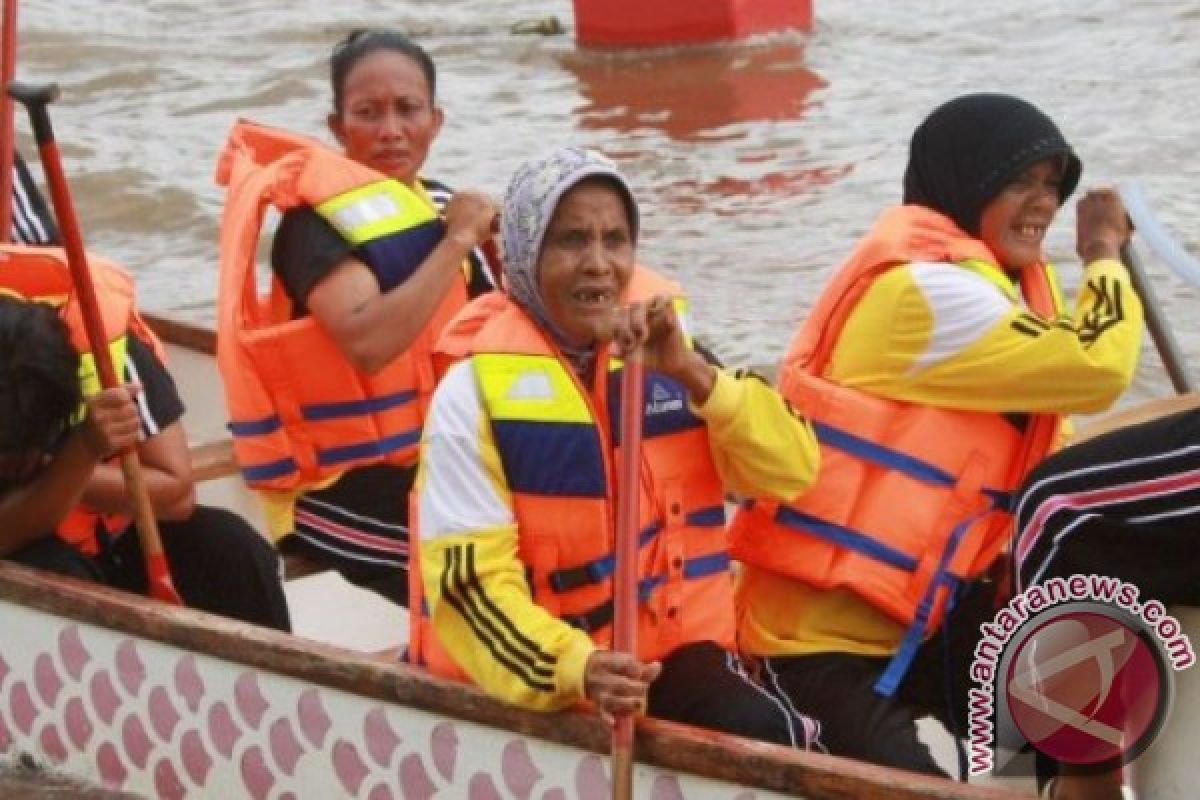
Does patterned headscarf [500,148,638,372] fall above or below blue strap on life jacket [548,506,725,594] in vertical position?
above

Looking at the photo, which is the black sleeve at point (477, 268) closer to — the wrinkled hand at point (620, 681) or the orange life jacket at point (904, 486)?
the orange life jacket at point (904, 486)

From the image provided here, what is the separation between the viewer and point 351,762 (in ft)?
12.1

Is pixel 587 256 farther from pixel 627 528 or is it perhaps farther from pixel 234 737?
pixel 234 737

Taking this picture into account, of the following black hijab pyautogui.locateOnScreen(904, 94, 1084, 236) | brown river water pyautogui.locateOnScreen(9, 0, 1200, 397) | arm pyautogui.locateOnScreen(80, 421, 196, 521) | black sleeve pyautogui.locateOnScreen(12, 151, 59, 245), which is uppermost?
black hijab pyautogui.locateOnScreen(904, 94, 1084, 236)

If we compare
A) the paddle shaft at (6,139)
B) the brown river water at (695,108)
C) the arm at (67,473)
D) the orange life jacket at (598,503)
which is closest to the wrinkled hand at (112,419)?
the arm at (67,473)

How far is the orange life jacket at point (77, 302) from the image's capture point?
13.4 ft

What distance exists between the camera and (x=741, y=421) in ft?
11.1

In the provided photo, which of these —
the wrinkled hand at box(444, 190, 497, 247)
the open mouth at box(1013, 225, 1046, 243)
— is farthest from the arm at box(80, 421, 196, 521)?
the open mouth at box(1013, 225, 1046, 243)

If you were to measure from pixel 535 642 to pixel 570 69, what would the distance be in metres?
11.3

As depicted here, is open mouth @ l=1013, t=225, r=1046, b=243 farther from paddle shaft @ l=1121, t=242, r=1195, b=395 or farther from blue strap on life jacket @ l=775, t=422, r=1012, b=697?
paddle shaft @ l=1121, t=242, r=1195, b=395

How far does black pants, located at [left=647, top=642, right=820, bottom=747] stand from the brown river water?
4.21 metres

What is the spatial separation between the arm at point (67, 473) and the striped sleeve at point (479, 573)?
72cm

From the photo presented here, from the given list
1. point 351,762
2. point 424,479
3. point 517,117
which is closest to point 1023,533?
point 424,479

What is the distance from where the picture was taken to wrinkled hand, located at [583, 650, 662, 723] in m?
3.12
